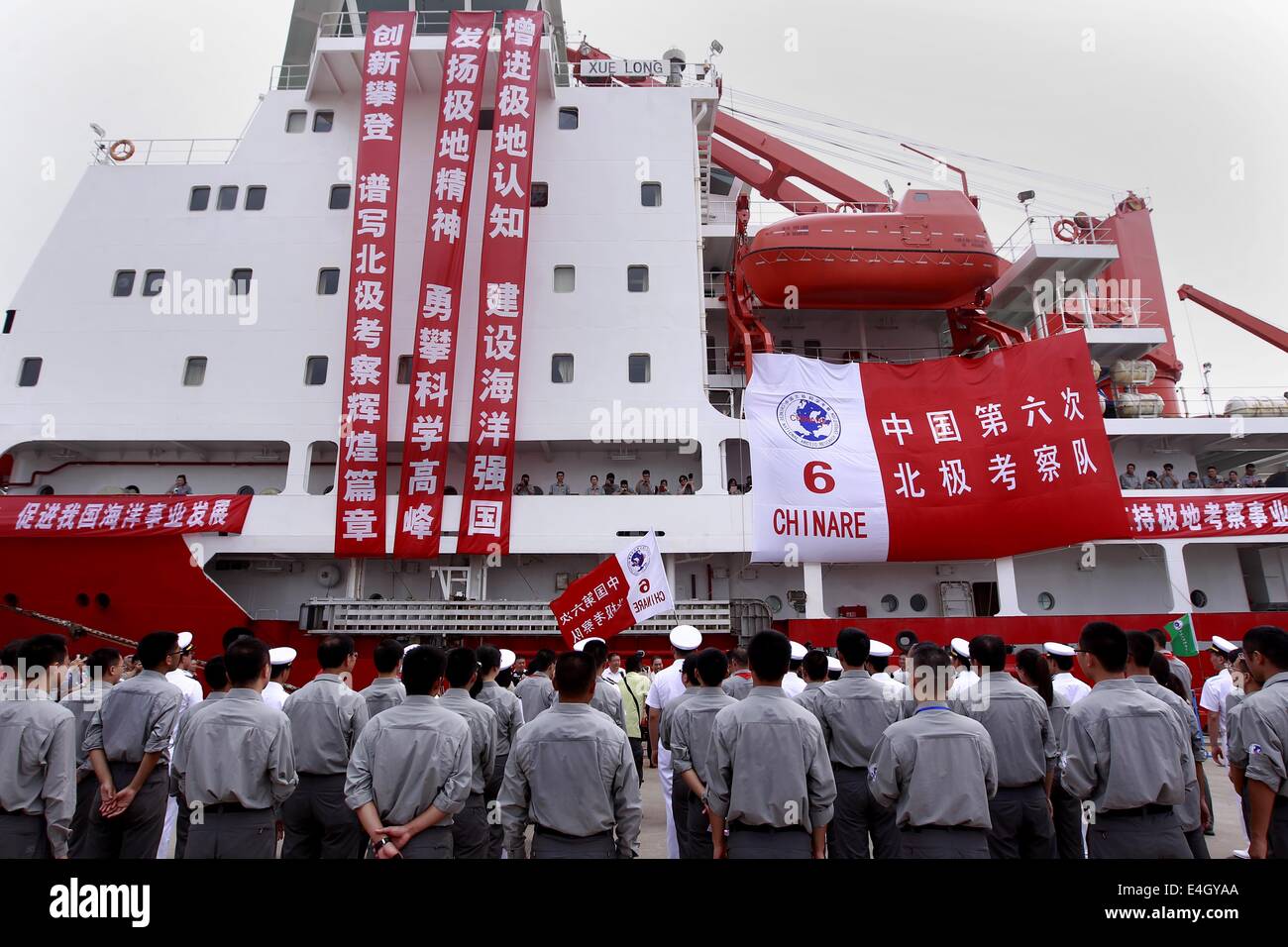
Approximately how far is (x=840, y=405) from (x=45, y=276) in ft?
50.8

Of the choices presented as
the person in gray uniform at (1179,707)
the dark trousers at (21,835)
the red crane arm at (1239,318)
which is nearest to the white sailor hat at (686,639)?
the person in gray uniform at (1179,707)

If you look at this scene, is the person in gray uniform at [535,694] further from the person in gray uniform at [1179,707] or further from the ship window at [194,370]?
the ship window at [194,370]

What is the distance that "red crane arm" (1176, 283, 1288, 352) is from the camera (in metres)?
17.6

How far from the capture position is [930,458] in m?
13.3

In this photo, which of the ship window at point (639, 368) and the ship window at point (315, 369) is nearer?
the ship window at point (315, 369)

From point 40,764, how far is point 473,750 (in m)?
1.89

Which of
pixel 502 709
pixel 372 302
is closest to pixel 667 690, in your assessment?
pixel 502 709

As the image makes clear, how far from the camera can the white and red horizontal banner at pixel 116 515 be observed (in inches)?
464

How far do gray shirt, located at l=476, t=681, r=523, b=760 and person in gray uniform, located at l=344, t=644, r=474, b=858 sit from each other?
1.85 metres

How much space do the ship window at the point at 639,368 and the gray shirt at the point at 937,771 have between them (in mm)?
11162

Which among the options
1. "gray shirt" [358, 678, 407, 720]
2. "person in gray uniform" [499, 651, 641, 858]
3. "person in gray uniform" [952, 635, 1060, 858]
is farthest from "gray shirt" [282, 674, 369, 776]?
"person in gray uniform" [952, 635, 1060, 858]

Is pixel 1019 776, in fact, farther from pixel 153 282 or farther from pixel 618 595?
pixel 153 282

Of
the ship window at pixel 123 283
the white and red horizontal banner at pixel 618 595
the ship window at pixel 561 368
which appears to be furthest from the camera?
the ship window at pixel 123 283
